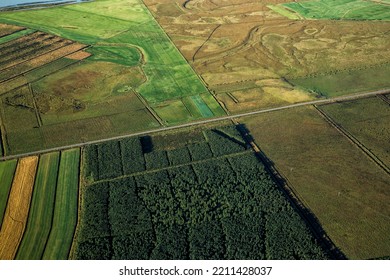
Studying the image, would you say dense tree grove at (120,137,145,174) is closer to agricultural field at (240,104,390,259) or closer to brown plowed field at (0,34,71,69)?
agricultural field at (240,104,390,259)

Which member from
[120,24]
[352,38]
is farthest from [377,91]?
[120,24]

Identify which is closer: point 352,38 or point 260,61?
point 260,61

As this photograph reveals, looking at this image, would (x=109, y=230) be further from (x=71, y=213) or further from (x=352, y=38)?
(x=352, y=38)

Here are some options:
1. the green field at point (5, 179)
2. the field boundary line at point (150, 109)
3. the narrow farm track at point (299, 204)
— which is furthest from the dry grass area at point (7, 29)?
the narrow farm track at point (299, 204)

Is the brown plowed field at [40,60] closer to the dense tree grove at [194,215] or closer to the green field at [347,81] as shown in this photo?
the dense tree grove at [194,215]

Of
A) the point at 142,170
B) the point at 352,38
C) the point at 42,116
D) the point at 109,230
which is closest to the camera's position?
the point at 109,230

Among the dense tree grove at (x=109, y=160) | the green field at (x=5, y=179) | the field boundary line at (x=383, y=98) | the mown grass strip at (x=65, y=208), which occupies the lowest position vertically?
the field boundary line at (x=383, y=98)
